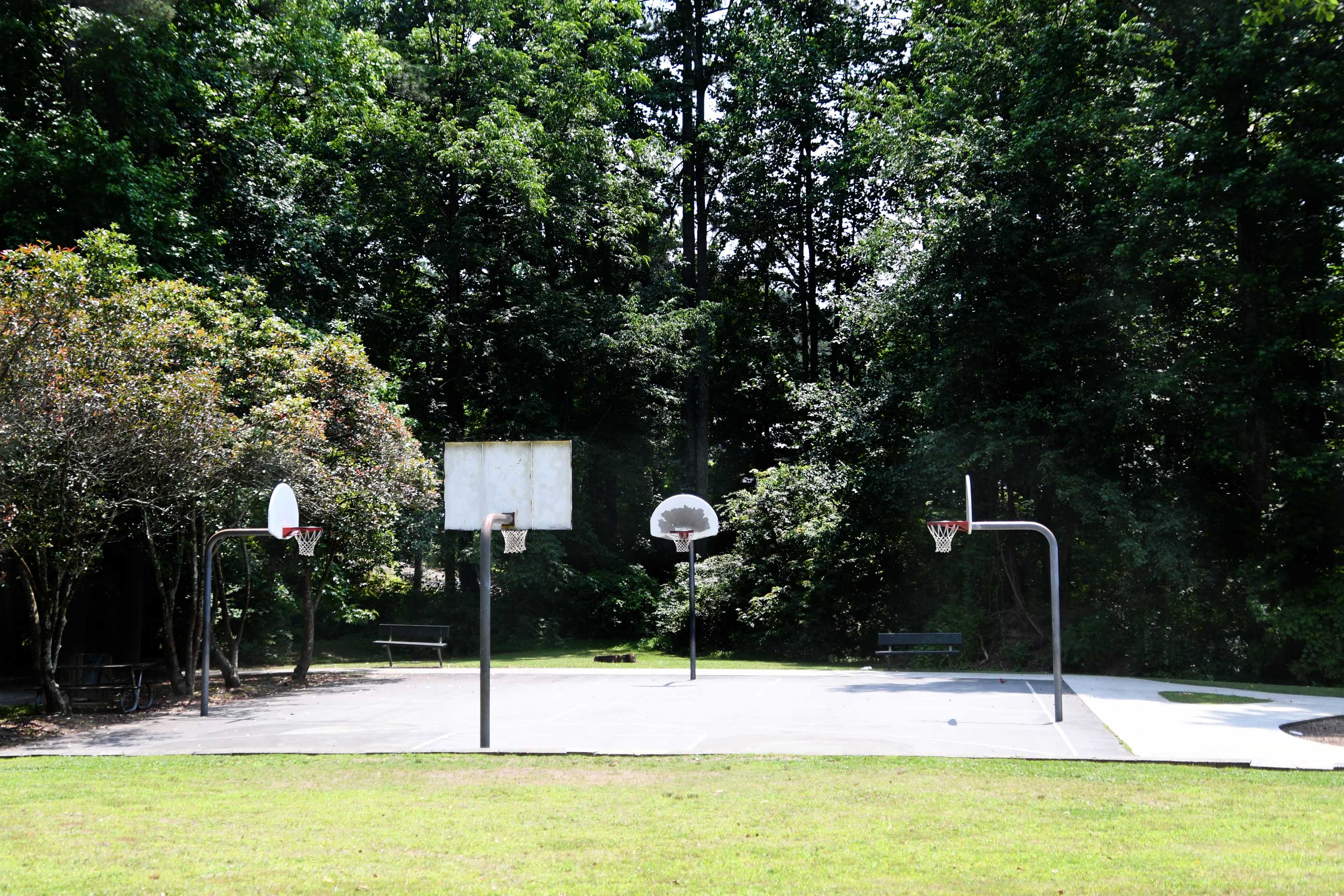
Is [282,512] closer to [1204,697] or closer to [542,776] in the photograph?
[542,776]

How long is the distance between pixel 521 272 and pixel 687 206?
8730mm

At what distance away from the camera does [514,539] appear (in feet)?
39.5

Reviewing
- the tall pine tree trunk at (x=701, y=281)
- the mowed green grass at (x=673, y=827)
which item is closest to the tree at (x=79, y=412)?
the mowed green grass at (x=673, y=827)

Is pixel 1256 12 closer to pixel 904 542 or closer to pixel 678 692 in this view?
pixel 678 692

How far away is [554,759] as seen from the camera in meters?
10.8

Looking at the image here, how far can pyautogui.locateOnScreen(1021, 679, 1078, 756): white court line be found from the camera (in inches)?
443

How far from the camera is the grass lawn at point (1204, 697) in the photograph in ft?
52.4

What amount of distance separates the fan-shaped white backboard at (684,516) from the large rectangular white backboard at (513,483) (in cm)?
963

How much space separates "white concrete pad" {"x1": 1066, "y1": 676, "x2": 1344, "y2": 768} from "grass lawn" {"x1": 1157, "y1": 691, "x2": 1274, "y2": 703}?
0.16 m

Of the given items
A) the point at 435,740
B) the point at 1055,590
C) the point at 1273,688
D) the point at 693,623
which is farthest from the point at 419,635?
the point at 1273,688

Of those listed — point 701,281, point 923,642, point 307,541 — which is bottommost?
point 923,642

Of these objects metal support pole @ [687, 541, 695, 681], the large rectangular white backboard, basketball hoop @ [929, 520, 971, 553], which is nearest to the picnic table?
the large rectangular white backboard

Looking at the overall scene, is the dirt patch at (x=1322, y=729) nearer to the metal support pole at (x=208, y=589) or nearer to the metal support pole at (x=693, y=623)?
the metal support pole at (x=693, y=623)

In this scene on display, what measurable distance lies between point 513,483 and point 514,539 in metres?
0.84
